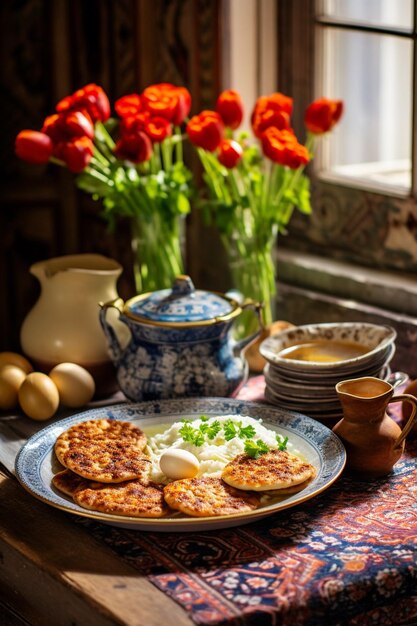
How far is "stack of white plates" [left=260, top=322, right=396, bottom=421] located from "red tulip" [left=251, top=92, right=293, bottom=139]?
400 mm

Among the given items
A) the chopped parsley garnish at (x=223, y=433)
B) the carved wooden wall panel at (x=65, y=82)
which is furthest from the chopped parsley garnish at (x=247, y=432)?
the carved wooden wall panel at (x=65, y=82)

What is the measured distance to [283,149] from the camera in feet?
6.16

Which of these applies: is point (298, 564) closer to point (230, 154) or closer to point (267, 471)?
point (267, 471)

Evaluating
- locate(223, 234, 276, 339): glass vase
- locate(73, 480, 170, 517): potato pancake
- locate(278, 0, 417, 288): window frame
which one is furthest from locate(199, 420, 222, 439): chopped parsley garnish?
locate(278, 0, 417, 288): window frame

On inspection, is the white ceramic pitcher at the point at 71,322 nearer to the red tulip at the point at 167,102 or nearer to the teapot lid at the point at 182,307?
the teapot lid at the point at 182,307

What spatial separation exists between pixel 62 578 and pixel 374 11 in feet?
4.73

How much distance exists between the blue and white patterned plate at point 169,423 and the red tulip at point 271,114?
523mm

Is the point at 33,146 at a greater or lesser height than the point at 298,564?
greater

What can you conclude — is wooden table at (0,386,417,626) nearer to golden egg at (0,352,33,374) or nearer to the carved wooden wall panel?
golden egg at (0,352,33,374)

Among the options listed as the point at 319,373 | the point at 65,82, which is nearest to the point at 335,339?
the point at 319,373

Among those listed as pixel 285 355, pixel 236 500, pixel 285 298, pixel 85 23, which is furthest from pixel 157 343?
pixel 85 23

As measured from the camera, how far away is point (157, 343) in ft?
5.72

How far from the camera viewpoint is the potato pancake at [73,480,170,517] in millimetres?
1381

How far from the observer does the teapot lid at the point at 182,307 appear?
5.68 ft
